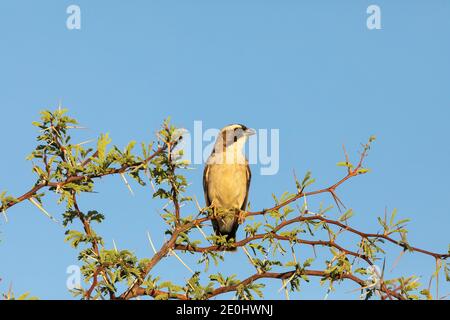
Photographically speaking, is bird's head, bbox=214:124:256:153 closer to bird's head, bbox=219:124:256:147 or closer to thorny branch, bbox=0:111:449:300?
bird's head, bbox=219:124:256:147

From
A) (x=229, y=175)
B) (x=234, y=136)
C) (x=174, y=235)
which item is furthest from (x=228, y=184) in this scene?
(x=174, y=235)

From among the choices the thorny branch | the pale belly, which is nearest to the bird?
the pale belly

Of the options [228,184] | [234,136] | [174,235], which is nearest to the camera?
[174,235]

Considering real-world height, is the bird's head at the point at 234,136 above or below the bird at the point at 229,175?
above

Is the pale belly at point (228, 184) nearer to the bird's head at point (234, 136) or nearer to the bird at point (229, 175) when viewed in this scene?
the bird at point (229, 175)

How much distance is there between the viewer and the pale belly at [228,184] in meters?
9.20

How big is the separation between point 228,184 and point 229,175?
143 millimetres

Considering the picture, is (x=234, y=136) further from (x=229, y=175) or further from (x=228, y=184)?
(x=228, y=184)

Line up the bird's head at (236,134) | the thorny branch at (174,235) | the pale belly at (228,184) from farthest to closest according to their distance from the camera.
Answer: the bird's head at (236,134)
the pale belly at (228,184)
the thorny branch at (174,235)

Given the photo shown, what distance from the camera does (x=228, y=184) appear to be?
9.19 metres

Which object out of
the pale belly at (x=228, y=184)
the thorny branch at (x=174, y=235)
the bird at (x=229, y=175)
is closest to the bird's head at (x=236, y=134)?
the bird at (x=229, y=175)

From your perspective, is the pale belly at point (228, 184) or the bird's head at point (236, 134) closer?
the pale belly at point (228, 184)
